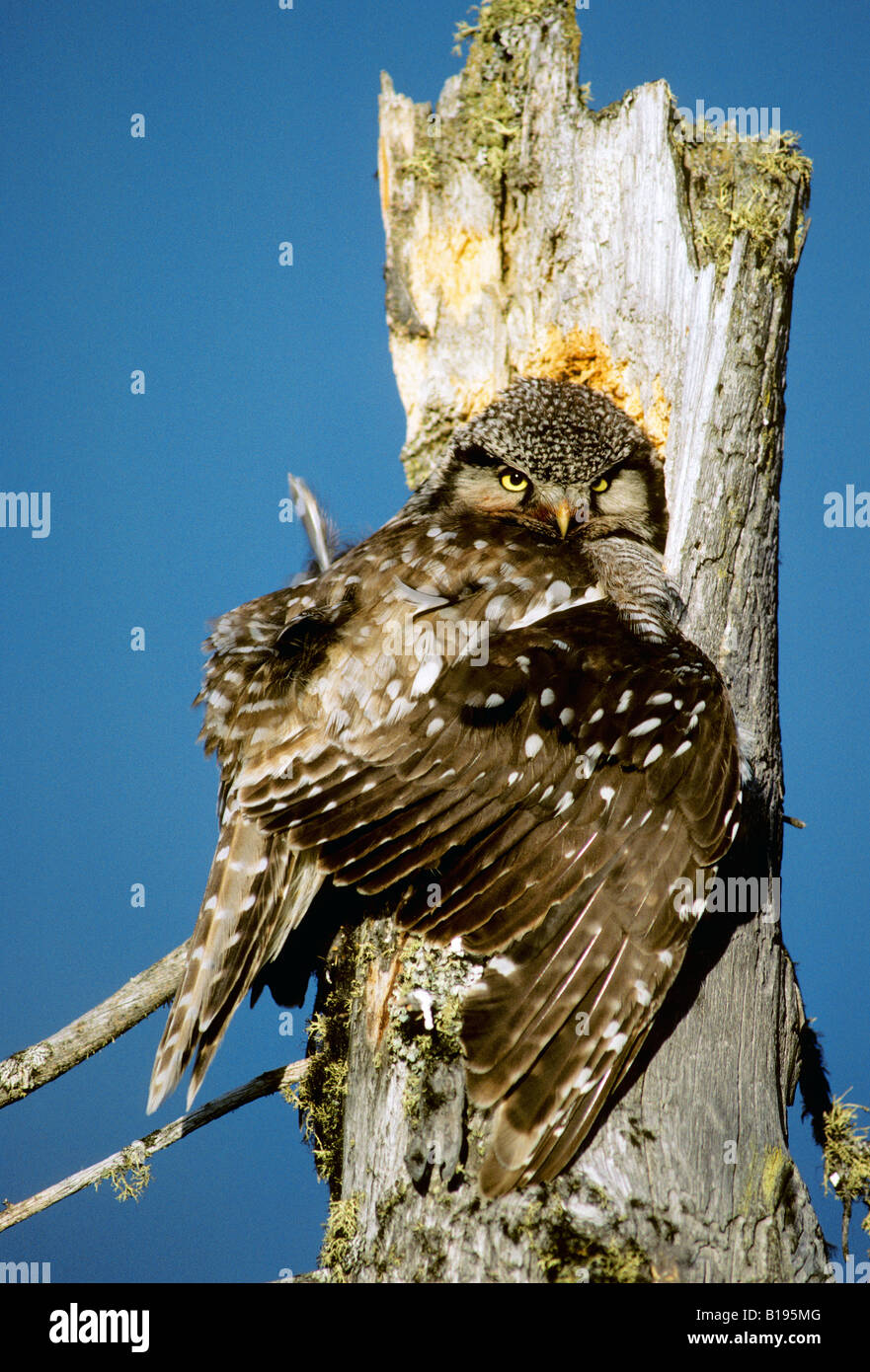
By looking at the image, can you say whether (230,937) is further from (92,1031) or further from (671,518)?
(671,518)

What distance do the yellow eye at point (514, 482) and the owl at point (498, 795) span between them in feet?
1.08

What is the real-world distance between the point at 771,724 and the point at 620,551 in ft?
2.02

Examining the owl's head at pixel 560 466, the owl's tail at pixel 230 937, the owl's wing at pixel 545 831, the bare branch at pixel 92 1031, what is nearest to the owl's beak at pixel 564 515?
the owl's head at pixel 560 466

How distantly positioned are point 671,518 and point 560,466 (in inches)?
14.9

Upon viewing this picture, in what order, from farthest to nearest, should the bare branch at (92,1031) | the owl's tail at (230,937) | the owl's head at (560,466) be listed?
the owl's head at (560,466) < the owl's tail at (230,937) < the bare branch at (92,1031)

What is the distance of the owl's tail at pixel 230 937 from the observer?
8.30ft

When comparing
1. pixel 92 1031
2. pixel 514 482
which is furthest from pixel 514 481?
pixel 92 1031

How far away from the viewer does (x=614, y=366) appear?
3.12 meters

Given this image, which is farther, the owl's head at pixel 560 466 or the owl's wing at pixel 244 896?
the owl's head at pixel 560 466

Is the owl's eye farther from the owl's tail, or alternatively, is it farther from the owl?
the owl's tail

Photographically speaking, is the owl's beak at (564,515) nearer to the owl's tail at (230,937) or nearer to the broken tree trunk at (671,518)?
the broken tree trunk at (671,518)

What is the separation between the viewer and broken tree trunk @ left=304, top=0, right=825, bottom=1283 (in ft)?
7.07

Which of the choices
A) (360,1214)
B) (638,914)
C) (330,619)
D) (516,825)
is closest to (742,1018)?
(638,914)

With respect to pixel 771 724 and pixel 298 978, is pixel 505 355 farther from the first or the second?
pixel 298 978
